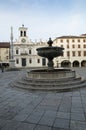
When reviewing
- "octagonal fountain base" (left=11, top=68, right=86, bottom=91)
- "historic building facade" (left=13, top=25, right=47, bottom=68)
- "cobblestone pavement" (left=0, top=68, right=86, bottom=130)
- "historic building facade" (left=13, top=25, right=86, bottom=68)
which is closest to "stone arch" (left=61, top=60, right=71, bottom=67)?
"historic building facade" (left=13, top=25, right=86, bottom=68)

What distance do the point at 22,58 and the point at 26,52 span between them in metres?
2.62

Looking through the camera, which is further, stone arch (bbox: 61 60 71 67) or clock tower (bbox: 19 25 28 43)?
stone arch (bbox: 61 60 71 67)

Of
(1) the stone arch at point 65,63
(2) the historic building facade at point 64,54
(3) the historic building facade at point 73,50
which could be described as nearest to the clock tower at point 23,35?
(2) the historic building facade at point 64,54

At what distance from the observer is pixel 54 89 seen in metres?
7.43

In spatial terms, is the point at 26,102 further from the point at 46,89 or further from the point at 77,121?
the point at 77,121

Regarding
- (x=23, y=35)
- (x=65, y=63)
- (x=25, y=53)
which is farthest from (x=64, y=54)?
(x=23, y=35)

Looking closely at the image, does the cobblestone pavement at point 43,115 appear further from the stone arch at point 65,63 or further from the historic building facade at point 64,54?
the stone arch at point 65,63

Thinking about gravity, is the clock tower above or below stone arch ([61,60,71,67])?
above

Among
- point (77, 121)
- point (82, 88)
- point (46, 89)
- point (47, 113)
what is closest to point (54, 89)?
point (46, 89)

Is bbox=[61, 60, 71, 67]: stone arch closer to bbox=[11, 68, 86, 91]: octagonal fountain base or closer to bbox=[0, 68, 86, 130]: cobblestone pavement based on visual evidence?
bbox=[11, 68, 86, 91]: octagonal fountain base

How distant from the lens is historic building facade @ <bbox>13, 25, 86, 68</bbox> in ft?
154

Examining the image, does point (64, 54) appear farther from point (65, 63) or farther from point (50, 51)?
point (50, 51)

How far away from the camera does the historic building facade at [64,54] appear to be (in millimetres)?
46812

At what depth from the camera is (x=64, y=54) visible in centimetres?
4691
